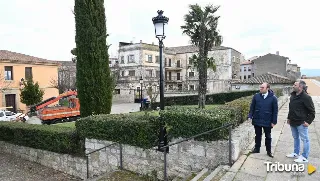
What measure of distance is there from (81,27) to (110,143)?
5.80 metres

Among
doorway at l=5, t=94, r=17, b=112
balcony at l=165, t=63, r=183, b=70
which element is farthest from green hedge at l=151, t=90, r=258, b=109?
balcony at l=165, t=63, r=183, b=70

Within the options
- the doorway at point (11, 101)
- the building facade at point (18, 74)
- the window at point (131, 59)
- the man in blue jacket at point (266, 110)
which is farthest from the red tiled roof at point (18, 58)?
the man in blue jacket at point (266, 110)

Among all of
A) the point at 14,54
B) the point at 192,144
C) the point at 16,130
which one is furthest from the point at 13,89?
the point at 192,144

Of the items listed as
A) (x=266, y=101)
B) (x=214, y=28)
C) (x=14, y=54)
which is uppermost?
(x=214, y=28)

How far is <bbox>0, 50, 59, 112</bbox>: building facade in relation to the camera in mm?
25578

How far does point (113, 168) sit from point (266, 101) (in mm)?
4855

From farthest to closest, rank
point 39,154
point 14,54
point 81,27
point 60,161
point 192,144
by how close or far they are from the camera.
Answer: point 14,54, point 81,27, point 39,154, point 60,161, point 192,144

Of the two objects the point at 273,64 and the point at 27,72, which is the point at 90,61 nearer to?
the point at 27,72

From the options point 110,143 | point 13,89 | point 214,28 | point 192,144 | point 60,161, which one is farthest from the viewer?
point 13,89

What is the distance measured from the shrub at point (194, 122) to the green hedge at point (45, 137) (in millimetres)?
3814

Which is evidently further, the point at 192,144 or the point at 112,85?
the point at 112,85

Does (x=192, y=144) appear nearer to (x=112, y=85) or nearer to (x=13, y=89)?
(x=112, y=85)

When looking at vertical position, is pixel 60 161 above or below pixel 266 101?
below

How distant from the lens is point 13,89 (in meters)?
26.3
